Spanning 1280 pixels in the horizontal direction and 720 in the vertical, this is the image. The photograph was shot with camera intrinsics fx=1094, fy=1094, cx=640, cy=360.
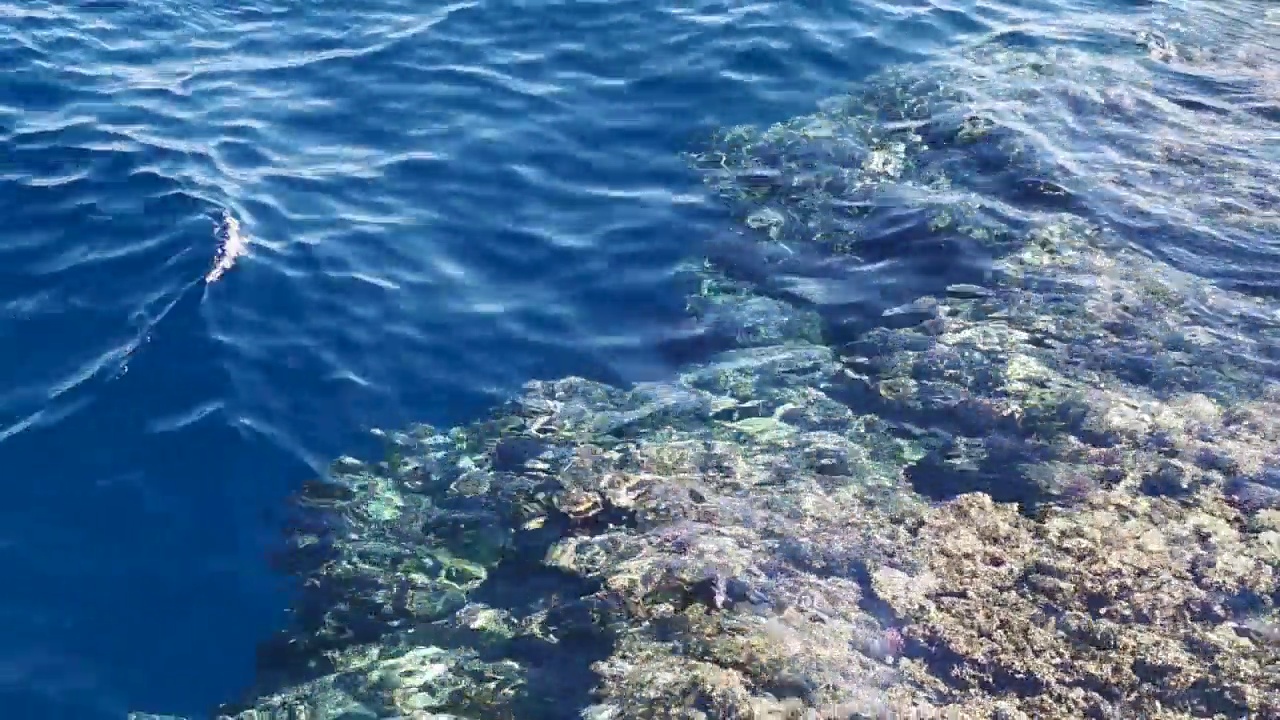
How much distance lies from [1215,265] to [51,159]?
30.3ft

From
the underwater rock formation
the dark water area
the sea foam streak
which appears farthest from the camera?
the sea foam streak

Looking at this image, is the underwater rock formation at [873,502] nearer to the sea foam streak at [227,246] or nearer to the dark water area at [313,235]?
the dark water area at [313,235]

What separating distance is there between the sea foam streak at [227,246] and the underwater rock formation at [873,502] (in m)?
2.27

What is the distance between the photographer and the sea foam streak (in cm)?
811

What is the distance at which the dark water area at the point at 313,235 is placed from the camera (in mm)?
6145

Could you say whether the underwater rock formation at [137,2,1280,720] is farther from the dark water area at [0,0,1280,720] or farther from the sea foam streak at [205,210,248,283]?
the sea foam streak at [205,210,248,283]

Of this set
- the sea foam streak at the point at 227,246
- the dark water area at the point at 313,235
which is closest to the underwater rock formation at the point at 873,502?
the dark water area at the point at 313,235

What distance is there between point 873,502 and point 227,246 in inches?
205

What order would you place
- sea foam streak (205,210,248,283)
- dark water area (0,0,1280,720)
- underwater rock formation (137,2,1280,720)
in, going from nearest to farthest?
underwater rock formation (137,2,1280,720)
dark water area (0,0,1280,720)
sea foam streak (205,210,248,283)

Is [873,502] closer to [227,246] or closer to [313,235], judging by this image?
[313,235]

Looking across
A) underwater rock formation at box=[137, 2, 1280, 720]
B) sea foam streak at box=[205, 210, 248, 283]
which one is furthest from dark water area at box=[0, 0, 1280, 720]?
underwater rock formation at box=[137, 2, 1280, 720]

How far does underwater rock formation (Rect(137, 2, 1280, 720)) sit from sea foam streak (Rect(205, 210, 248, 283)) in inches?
89.5

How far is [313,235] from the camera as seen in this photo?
8695 mm

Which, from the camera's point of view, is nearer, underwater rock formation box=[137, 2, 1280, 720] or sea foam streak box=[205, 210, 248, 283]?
underwater rock formation box=[137, 2, 1280, 720]
